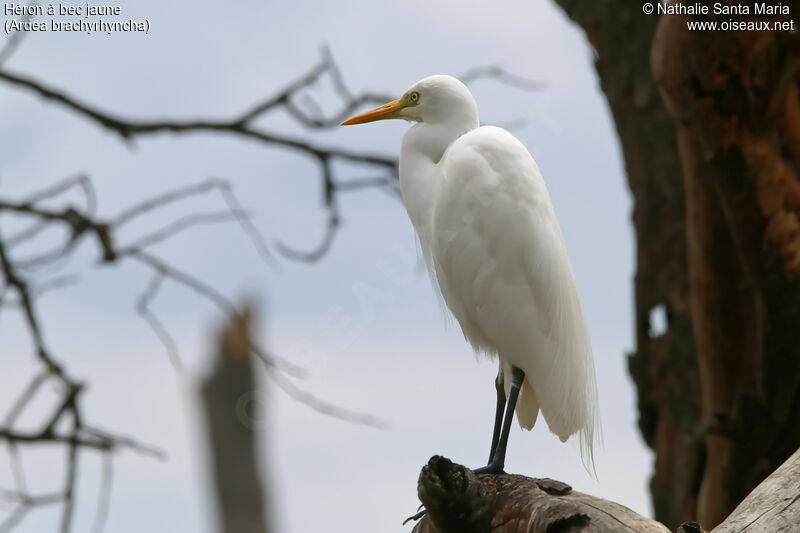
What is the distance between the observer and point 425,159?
2.65 metres

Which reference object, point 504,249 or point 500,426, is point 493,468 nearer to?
point 500,426

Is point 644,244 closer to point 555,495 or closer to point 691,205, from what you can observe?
point 691,205

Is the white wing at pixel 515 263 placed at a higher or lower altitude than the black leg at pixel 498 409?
higher

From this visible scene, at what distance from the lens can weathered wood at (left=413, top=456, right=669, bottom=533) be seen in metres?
1.80

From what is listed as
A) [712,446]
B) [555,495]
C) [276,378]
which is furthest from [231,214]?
[712,446]

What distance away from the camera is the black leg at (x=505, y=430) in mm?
2428

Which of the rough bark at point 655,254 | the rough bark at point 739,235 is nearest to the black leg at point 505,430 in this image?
the rough bark at point 739,235

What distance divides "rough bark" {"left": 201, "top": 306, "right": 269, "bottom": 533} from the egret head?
0.80 m

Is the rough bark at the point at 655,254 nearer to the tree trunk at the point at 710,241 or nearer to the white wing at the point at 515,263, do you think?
the tree trunk at the point at 710,241

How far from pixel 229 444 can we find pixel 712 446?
7.16 ft

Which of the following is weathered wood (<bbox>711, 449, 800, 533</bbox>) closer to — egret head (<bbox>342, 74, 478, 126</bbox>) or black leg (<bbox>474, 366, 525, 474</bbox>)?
black leg (<bbox>474, 366, 525, 474</bbox>)

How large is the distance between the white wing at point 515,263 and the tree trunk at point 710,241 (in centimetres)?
85

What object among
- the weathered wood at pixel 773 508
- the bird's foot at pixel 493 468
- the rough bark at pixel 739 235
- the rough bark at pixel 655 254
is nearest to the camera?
the weathered wood at pixel 773 508

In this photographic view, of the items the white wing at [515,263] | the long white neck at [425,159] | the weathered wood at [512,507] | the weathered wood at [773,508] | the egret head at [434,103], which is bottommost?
the weathered wood at [773,508]
